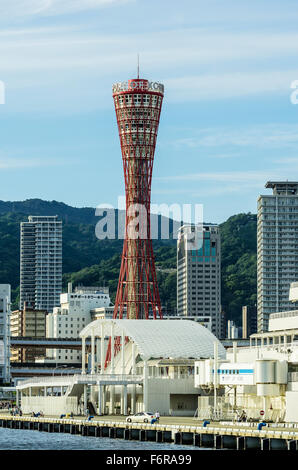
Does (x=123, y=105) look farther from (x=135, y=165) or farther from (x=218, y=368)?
(x=218, y=368)

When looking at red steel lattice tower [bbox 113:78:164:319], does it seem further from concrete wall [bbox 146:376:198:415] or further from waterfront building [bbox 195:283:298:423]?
waterfront building [bbox 195:283:298:423]

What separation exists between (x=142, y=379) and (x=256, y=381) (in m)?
26.6

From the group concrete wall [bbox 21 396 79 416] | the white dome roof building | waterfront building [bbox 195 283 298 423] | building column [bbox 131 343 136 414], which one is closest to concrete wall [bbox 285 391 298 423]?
waterfront building [bbox 195 283 298 423]

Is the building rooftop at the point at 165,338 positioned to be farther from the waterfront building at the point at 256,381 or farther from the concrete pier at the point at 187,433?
the concrete pier at the point at 187,433

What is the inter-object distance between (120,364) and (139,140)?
41.1 meters

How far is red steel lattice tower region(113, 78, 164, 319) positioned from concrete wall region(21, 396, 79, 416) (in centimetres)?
3020

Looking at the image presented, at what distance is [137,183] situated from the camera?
589 feet

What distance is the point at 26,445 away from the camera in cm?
10550

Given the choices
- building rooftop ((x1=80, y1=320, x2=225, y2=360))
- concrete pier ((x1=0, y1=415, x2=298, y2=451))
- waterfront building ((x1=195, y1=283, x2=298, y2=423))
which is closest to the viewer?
concrete pier ((x1=0, y1=415, x2=298, y2=451))

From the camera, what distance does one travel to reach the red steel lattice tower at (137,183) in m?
177

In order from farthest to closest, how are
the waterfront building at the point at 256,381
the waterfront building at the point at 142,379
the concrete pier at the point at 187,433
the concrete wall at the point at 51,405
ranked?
the concrete wall at the point at 51,405
the waterfront building at the point at 142,379
the waterfront building at the point at 256,381
the concrete pier at the point at 187,433

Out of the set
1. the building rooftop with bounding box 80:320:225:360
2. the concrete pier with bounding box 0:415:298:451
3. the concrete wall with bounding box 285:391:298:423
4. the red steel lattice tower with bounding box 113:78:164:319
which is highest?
the red steel lattice tower with bounding box 113:78:164:319

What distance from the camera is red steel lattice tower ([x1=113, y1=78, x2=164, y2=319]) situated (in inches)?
6978

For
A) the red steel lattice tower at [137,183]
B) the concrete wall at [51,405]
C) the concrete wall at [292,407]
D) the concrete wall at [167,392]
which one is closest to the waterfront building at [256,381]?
the concrete wall at [292,407]
